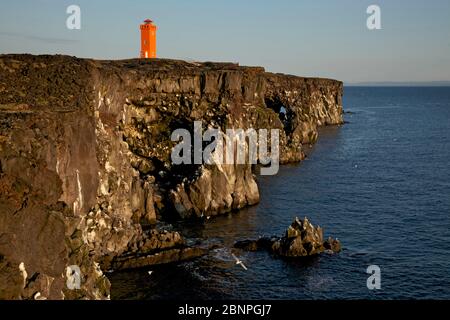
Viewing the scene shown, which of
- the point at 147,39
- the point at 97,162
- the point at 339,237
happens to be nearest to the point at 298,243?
the point at 339,237

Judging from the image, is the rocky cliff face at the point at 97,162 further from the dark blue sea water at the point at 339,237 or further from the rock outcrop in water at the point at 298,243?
the rock outcrop in water at the point at 298,243

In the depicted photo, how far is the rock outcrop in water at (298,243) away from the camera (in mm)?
62125

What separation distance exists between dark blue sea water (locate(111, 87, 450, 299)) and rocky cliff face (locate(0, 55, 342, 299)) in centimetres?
617

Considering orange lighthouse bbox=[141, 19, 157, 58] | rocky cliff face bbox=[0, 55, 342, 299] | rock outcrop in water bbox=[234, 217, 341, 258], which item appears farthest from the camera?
orange lighthouse bbox=[141, 19, 157, 58]

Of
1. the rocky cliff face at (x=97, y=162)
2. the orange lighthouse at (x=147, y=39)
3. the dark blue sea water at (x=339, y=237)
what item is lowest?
the dark blue sea water at (x=339, y=237)

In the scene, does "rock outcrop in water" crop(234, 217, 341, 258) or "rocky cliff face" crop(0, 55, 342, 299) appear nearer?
"rocky cliff face" crop(0, 55, 342, 299)

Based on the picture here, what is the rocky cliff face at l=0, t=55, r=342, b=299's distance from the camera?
3688 centimetres

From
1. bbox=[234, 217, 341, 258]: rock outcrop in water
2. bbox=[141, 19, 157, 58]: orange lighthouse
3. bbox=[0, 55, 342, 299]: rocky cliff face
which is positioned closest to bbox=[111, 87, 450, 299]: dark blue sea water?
bbox=[234, 217, 341, 258]: rock outcrop in water

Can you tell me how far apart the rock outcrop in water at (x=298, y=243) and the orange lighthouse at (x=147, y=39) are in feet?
306

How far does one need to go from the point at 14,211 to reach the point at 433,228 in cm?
5779

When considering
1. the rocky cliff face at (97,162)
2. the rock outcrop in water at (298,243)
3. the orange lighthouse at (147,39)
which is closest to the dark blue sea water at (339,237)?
the rock outcrop in water at (298,243)

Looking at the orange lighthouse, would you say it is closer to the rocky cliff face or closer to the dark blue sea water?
the rocky cliff face

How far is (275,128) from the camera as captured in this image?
127 meters
